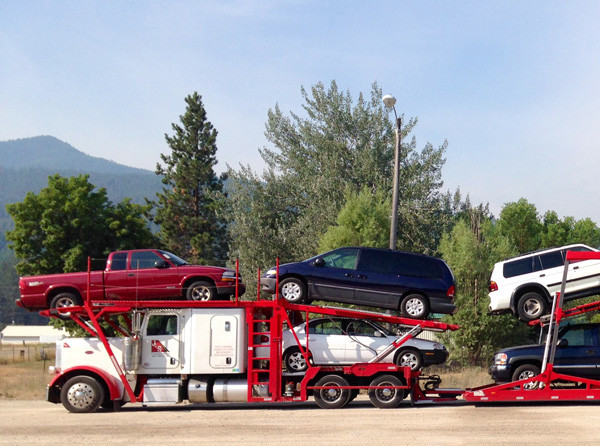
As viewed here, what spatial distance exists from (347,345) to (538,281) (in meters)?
4.31

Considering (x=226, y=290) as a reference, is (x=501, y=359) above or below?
below

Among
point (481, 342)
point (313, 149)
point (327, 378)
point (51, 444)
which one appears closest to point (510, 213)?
point (313, 149)

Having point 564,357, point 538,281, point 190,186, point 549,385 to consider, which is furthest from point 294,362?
point 190,186

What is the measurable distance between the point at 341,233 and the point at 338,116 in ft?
37.7

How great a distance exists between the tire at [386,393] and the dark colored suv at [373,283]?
5.22ft

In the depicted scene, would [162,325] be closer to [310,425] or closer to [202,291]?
[202,291]

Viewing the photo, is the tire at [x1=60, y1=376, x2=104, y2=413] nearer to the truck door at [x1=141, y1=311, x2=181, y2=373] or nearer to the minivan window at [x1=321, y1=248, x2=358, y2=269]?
the truck door at [x1=141, y1=311, x2=181, y2=373]

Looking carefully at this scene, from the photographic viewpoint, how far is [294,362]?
15.1 meters

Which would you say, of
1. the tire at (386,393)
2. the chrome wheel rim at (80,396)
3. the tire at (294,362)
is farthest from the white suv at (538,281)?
the chrome wheel rim at (80,396)

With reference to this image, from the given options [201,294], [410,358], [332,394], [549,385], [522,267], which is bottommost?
[332,394]

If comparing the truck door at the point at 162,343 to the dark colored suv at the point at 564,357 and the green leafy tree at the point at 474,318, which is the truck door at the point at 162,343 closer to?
the dark colored suv at the point at 564,357

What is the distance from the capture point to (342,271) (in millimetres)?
16047

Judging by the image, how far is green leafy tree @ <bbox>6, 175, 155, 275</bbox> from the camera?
128 feet

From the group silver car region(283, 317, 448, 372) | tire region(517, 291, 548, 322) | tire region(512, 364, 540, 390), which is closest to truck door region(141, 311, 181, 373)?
silver car region(283, 317, 448, 372)
